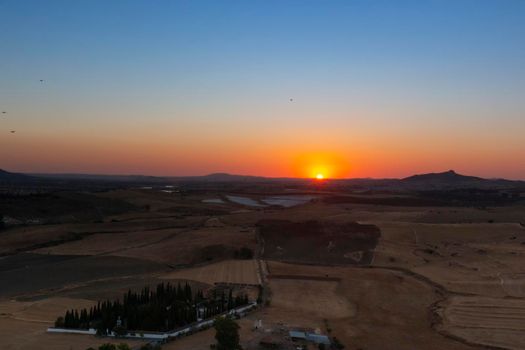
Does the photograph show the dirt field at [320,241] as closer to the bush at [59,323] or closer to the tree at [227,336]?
the bush at [59,323]

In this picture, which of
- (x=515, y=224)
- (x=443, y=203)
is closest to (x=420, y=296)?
(x=515, y=224)

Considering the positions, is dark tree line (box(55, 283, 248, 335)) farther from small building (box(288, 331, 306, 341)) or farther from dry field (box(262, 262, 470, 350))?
small building (box(288, 331, 306, 341))

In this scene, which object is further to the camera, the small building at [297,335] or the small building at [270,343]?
the small building at [297,335]

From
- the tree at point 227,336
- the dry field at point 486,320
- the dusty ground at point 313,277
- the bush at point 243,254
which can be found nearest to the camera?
the tree at point 227,336

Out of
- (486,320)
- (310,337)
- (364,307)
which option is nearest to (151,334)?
(310,337)

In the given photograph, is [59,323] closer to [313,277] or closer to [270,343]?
[270,343]

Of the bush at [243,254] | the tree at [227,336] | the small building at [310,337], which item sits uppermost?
the tree at [227,336]

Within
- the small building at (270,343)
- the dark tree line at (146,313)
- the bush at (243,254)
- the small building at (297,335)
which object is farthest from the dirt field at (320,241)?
the small building at (270,343)
